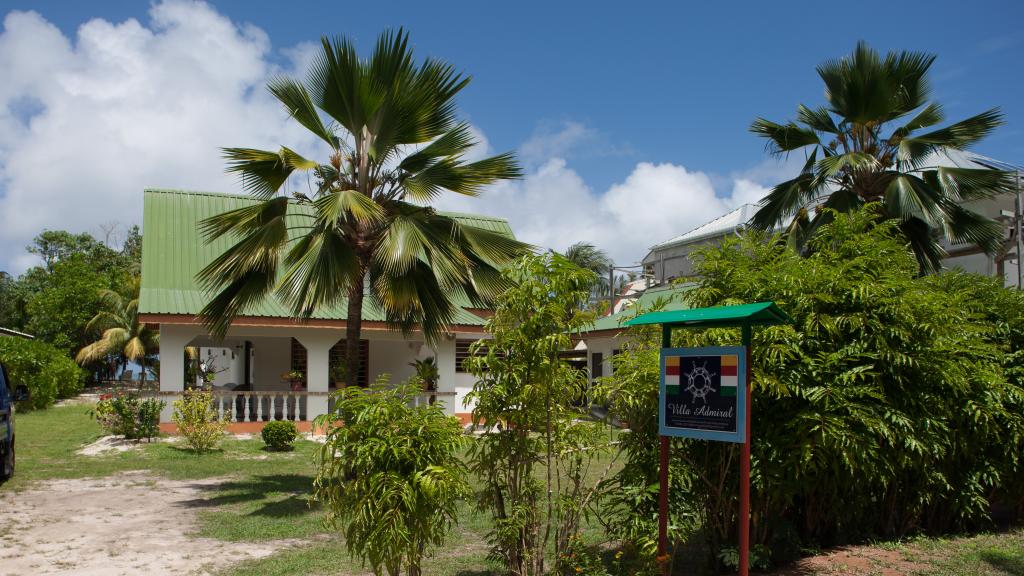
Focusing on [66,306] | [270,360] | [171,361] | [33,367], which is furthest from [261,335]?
[66,306]

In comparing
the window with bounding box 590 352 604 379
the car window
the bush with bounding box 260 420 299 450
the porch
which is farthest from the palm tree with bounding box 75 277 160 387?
the car window

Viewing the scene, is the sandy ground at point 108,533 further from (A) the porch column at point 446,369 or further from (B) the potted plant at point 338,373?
(A) the porch column at point 446,369

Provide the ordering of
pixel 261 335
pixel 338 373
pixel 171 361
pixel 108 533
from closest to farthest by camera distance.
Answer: pixel 108 533, pixel 171 361, pixel 261 335, pixel 338 373

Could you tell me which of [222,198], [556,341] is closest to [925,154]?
[556,341]

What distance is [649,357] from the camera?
633 cm

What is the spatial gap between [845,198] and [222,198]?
17172 millimetres

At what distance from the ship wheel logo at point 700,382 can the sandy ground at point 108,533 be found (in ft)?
16.2

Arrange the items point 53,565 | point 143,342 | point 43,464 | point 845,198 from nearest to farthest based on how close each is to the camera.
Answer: point 53,565
point 845,198
point 43,464
point 143,342

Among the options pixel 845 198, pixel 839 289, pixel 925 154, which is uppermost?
pixel 925 154

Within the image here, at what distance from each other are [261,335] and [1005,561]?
53.7ft

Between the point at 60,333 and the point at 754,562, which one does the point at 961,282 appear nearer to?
the point at 754,562

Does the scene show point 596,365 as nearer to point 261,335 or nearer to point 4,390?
point 261,335

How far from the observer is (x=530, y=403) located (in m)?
5.56

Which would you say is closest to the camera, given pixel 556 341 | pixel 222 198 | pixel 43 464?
pixel 556 341
